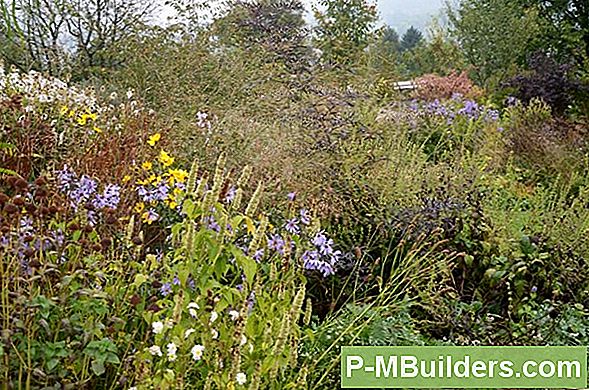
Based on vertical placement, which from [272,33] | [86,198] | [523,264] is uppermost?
[272,33]

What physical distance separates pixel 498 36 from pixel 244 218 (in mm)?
13059

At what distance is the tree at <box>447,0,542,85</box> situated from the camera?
1395cm

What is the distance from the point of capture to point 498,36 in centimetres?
1402

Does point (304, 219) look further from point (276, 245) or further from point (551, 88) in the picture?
point (551, 88)

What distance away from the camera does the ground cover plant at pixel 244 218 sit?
6.31 ft

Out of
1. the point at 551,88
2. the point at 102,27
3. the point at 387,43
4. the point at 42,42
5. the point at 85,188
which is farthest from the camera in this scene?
the point at 387,43

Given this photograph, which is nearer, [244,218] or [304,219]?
[244,218]

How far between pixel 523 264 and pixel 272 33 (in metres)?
6.30

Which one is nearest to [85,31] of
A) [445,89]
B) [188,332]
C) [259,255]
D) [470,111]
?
[470,111]

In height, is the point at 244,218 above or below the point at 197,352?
above

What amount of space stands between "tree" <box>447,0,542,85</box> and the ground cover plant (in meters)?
5.73

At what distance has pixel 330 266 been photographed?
3.07 m

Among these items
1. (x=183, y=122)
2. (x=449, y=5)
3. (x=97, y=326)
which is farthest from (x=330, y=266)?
(x=449, y=5)

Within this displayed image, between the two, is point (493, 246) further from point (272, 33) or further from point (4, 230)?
point (272, 33)
